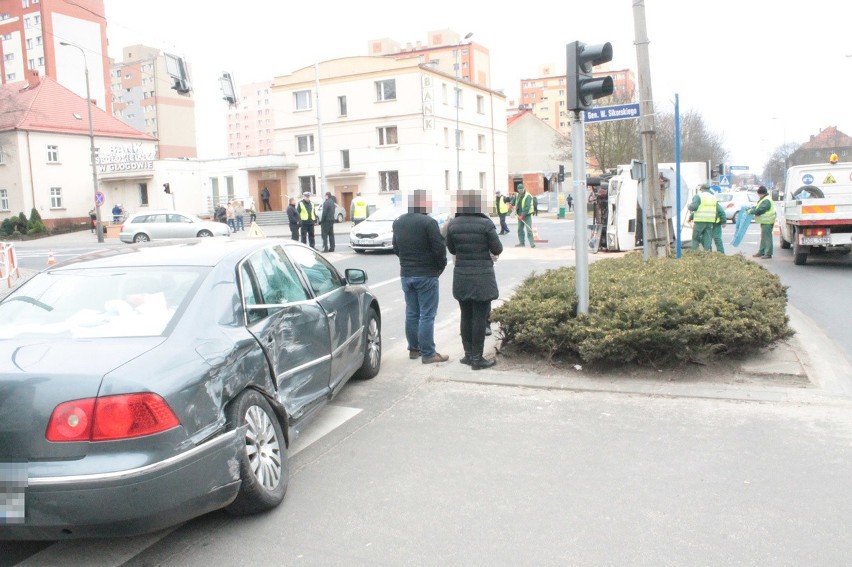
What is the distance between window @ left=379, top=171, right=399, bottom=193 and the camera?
50.5 meters

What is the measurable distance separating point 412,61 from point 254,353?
47.1m

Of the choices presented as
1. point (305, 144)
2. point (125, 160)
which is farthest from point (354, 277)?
point (125, 160)

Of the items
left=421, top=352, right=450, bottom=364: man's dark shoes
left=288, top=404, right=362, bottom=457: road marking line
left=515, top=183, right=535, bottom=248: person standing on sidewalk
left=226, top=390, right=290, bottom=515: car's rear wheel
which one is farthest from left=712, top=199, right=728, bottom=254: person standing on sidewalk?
left=226, top=390, right=290, bottom=515: car's rear wheel

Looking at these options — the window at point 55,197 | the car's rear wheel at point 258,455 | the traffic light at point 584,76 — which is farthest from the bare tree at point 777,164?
the car's rear wheel at point 258,455

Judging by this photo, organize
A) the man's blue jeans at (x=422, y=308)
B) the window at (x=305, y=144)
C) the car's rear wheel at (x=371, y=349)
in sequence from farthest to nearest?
the window at (x=305, y=144)
the man's blue jeans at (x=422, y=308)
the car's rear wheel at (x=371, y=349)

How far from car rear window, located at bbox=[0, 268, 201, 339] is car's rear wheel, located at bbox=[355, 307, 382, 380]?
8.52 ft

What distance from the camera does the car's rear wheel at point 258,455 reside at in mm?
3729

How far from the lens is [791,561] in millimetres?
3307

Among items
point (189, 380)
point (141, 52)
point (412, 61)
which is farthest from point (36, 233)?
point (141, 52)

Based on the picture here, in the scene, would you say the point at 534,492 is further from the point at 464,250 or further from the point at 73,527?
the point at 464,250

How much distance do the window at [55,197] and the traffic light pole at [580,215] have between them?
50152mm

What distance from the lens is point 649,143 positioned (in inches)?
439

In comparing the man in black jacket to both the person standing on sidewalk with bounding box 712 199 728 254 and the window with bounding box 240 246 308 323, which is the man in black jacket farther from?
the person standing on sidewalk with bounding box 712 199 728 254

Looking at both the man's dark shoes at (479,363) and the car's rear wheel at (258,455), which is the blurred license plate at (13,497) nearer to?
the car's rear wheel at (258,455)
